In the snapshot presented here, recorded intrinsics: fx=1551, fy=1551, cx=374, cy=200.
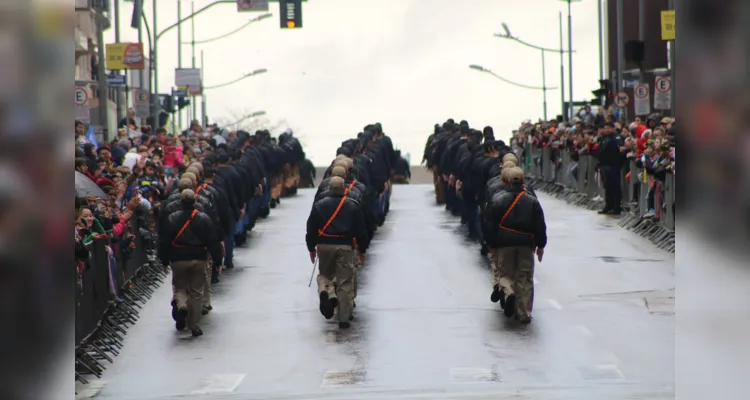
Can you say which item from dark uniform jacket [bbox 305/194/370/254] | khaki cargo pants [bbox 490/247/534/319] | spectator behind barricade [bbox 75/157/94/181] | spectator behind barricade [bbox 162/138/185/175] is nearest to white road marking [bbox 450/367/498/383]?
khaki cargo pants [bbox 490/247/534/319]

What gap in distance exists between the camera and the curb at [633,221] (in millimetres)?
27155

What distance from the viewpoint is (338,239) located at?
709 inches

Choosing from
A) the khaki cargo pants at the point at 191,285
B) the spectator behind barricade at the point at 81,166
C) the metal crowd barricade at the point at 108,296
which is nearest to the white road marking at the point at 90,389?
the metal crowd barricade at the point at 108,296

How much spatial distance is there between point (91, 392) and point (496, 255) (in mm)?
6352

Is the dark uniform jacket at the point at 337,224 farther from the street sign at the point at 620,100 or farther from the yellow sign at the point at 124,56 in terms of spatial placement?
the yellow sign at the point at 124,56

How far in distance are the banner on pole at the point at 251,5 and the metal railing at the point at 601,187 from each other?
30.3ft

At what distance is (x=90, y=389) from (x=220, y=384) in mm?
1154

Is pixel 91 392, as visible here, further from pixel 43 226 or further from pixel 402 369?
A: pixel 43 226

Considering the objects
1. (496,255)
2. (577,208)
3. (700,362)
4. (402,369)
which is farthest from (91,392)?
A: (577,208)

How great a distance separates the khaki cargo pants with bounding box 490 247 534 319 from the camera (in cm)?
1757

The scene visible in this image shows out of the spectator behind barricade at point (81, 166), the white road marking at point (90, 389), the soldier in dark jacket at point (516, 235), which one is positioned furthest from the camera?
the spectator behind barricade at point (81, 166)

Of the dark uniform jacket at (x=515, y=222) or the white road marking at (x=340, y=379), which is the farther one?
the dark uniform jacket at (x=515, y=222)

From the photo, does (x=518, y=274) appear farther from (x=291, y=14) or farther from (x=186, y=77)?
(x=186, y=77)

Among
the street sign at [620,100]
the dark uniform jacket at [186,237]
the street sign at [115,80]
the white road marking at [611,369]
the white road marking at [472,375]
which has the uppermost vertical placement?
the street sign at [115,80]
